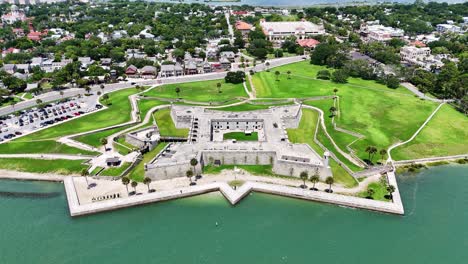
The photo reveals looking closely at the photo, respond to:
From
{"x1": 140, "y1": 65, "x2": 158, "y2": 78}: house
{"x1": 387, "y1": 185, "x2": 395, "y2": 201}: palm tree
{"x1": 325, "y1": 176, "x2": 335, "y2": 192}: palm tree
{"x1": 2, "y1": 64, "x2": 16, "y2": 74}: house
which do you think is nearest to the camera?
{"x1": 387, "y1": 185, "x2": 395, "y2": 201}: palm tree

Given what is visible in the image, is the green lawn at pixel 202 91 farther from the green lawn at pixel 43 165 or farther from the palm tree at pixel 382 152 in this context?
the palm tree at pixel 382 152

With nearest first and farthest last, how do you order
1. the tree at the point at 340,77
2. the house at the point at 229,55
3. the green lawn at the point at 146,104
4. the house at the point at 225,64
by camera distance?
the green lawn at the point at 146,104, the tree at the point at 340,77, the house at the point at 225,64, the house at the point at 229,55

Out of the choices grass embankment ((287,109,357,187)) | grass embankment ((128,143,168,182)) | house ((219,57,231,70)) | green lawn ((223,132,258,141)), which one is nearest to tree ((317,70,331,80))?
grass embankment ((287,109,357,187))

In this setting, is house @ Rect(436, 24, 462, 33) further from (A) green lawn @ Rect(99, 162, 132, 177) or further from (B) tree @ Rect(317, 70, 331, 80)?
(A) green lawn @ Rect(99, 162, 132, 177)

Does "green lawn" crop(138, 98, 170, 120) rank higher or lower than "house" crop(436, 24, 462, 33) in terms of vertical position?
lower

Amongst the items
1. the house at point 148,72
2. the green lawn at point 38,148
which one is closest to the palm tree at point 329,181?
the green lawn at point 38,148

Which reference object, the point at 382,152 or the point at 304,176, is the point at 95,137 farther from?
the point at 382,152

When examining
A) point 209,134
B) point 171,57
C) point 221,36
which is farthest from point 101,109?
point 221,36
